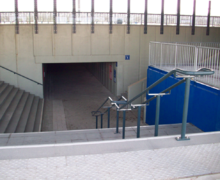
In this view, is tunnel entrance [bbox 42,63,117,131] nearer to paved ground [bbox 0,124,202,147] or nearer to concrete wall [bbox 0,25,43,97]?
concrete wall [bbox 0,25,43,97]

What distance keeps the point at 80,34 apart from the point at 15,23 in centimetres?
349

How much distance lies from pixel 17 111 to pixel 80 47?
5.70 metres

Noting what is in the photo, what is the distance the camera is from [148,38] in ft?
47.1

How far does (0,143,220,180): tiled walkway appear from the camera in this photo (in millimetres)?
2375

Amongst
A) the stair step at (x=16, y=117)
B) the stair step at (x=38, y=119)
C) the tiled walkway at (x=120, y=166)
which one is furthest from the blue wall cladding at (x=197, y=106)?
the stair step at (x=16, y=117)

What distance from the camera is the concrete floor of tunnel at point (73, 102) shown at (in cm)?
1022

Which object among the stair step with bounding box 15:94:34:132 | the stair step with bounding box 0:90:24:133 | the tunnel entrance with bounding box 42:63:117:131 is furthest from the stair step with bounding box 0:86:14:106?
the tunnel entrance with bounding box 42:63:117:131

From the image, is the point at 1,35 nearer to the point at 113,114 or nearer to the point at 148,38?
the point at 113,114

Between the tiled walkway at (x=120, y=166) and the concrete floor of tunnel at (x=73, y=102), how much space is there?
7.10 meters

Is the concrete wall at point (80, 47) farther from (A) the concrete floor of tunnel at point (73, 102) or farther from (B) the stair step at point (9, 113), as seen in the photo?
(B) the stair step at point (9, 113)

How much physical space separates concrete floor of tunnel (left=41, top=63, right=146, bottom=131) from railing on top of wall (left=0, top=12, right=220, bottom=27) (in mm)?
4443

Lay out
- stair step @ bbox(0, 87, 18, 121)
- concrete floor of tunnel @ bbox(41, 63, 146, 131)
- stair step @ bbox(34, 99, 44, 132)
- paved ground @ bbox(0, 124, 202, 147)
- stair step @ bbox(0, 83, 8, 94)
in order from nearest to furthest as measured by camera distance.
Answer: paved ground @ bbox(0, 124, 202, 147) → stair step @ bbox(0, 87, 18, 121) → stair step @ bbox(34, 99, 44, 132) → concrete floor of tunnel @ bbox(41, 63, 146, 131) → stair step @ bbox(0, 83, 8, 94)

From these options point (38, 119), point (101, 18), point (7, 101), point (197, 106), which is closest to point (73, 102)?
point (38, 119)

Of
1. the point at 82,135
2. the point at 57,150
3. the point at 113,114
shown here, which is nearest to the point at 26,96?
the point at 113,114
